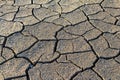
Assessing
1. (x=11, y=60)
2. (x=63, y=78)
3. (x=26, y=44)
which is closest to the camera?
(x=63, y=78)

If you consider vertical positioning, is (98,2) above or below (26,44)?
above

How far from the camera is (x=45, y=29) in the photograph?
3.19m

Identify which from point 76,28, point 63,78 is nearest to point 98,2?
point 76,28

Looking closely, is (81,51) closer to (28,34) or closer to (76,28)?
(76,28)

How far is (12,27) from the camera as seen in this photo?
327cm

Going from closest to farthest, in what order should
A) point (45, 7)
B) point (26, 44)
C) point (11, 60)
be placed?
point (11, 60), point (26, 44), point (45, 7)

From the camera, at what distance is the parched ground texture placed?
257 centimetres

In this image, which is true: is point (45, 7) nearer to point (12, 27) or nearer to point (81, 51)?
point (12, 27)

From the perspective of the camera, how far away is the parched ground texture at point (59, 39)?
2.57 m

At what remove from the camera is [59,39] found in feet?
9.84

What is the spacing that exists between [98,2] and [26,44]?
51.8 inches

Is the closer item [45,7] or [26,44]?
[26,44]

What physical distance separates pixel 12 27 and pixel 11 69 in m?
0.80

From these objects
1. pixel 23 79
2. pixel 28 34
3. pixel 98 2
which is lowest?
pixel 23 79
